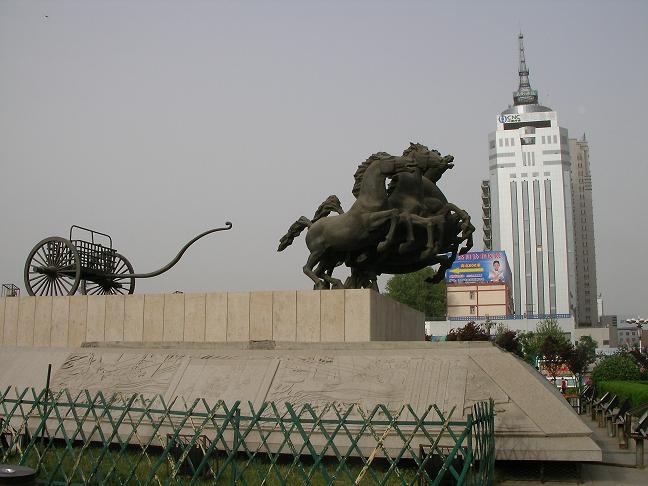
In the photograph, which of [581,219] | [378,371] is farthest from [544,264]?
[378,371]

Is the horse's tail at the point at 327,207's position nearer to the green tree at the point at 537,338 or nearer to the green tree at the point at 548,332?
the green tree at the point at 537,338

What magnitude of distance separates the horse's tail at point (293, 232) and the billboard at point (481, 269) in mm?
44131

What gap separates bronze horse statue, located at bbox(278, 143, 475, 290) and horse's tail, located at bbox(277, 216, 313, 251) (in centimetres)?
23

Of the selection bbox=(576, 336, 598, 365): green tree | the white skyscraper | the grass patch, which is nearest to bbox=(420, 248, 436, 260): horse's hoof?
the grass patch

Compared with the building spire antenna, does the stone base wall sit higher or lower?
lower

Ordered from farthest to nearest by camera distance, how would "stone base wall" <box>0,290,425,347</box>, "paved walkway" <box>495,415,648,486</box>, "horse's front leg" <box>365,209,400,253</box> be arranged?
1. "horse's front leg" <box>365,209,400,253</box>
2. "stone base wall" <box>0,290,425,347</box>
3. "paved walkway" <box>495,415,648,486</box>

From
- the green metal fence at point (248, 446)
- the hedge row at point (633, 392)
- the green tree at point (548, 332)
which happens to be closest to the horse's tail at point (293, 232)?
the green metal fence at point (248, 446)

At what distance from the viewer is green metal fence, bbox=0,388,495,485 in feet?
20.5

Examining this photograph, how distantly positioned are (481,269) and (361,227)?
46.6m

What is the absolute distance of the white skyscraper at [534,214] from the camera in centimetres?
6494

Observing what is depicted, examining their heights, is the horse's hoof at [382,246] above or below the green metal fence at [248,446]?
above

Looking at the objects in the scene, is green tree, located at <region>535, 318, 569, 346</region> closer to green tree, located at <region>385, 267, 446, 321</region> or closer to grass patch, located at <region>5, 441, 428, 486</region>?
green tree, located at <region>385, 267, 446, 321</region>

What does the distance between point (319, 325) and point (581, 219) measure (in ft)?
288

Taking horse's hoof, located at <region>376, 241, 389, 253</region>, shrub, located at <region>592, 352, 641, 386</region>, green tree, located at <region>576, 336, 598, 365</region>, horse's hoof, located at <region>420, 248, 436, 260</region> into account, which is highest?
horse's hoof, located at <region>376, 241, 389, 253</region>
